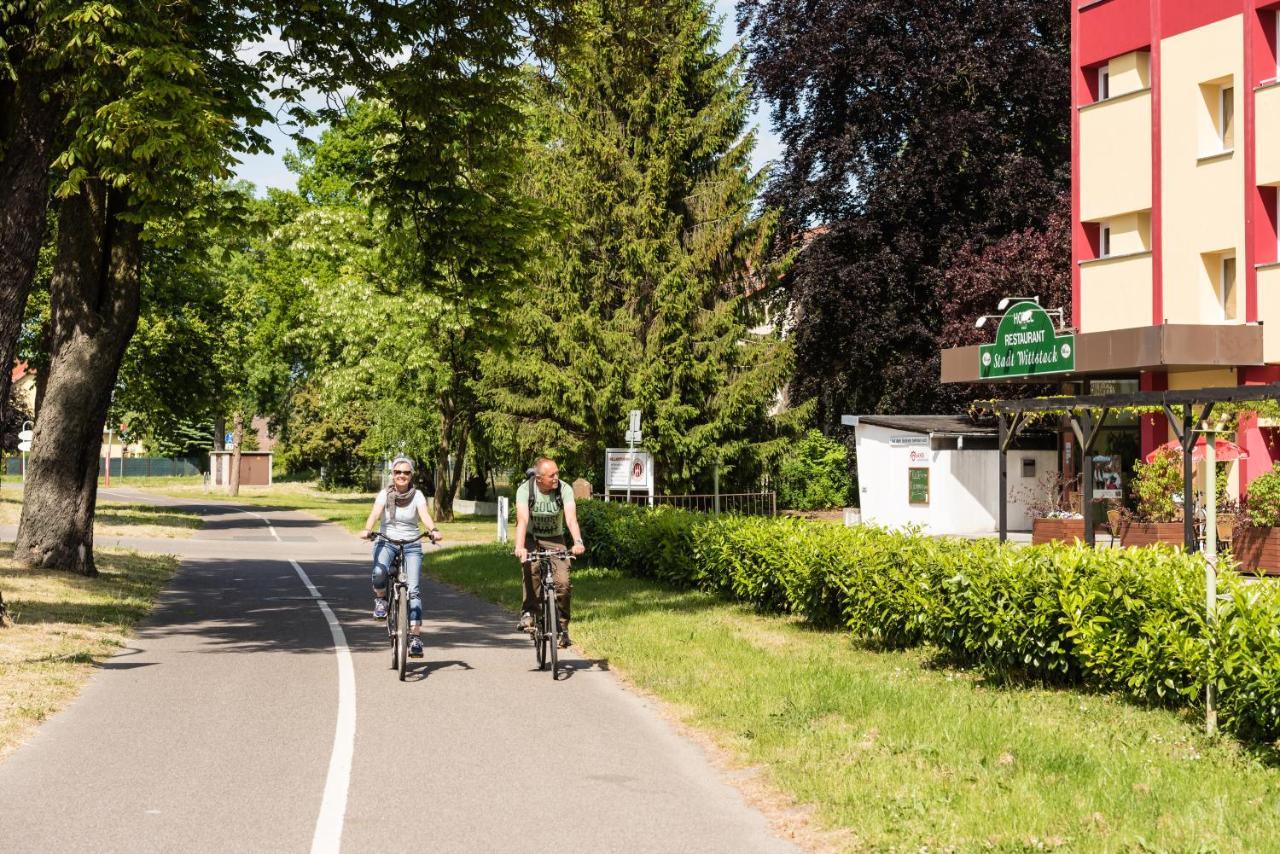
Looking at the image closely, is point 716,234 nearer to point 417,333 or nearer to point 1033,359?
point 417,333

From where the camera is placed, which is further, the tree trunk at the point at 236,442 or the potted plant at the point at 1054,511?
the tree trunk at the point at 236,442

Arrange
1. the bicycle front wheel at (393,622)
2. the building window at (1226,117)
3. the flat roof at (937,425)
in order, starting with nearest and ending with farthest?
1. the bicycle front wheel at (393,622)
2. the building window at (1226,117)
3. the flat roof at (937,425)

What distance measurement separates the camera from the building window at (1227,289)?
24.6m

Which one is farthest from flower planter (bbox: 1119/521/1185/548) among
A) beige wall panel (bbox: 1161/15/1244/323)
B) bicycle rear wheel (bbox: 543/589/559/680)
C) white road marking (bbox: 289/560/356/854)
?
white road marking (bbox: 289/560/356/854)

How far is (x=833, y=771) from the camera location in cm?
759

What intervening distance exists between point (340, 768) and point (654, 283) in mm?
28960

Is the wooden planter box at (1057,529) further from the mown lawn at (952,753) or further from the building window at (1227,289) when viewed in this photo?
the mown lawn at (952,753)

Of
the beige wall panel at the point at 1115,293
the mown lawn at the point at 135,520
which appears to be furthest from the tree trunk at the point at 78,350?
the beige wall panel at the point at 1115,293

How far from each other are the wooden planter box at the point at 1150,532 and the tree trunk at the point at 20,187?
16997 millimetres

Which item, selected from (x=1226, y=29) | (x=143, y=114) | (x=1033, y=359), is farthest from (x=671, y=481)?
(x=143, y=114)

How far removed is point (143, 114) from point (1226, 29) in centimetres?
1941

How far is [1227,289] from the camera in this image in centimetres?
2467

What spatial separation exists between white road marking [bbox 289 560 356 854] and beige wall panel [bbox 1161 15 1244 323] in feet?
58.4

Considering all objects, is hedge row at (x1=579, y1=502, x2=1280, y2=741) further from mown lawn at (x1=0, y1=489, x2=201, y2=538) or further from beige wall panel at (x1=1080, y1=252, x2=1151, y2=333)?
mown lawn at (x1=0, y1=489, x2=201, y2=538)
